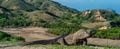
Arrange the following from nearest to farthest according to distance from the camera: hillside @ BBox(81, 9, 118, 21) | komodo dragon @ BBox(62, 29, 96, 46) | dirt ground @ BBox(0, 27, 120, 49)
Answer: komodo dragon @ BBox(62, 29, 96, 46) < dirt ground @ BBox(0, 27, 120, 49) < hillside @ BBox(81, 9, 118, 21)

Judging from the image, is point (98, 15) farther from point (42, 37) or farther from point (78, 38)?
point (78, 38)

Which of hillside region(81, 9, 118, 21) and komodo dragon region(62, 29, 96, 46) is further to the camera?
hillside region(81, 9, 118, 21)

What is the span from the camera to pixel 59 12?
462 feet

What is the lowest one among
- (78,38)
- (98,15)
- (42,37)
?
(98,15)

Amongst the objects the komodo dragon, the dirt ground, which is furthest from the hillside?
the komodo dragon

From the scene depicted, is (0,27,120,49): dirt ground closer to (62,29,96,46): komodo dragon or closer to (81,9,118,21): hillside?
(62,29,96,46): komodo dragon

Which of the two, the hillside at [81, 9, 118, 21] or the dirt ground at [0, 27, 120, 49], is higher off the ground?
the dirt ground at [0, 27, 120, 49]

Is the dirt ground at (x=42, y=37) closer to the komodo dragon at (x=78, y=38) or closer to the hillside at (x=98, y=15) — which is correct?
the komodo dragon at (x=78, y=38)

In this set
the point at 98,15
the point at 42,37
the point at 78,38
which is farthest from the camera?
the point at 98,15

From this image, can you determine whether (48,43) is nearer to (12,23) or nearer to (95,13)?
(12,23)

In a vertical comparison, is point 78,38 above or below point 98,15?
above

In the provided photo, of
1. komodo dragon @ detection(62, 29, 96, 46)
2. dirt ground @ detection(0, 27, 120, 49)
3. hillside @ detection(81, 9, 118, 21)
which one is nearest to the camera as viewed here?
komodo dragon @ detection(62, 29, 96, 46)

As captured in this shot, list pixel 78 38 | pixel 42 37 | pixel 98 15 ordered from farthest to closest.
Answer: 1. pixel 98 15
2. pixel 42 37
3. pixel 78 38

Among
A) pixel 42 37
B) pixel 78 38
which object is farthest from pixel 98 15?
pixel 78 38
